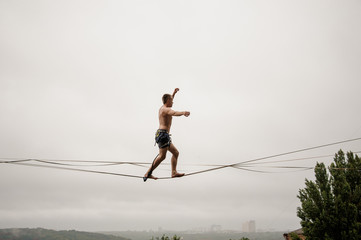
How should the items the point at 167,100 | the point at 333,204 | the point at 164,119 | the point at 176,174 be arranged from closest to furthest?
1. the point at 164,119
2. the point at 167,100
3. the point at 176,174
4. the point at 333,204

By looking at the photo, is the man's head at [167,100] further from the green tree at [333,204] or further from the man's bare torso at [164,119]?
the green tree at [333,204]

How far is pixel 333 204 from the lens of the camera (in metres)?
17.8

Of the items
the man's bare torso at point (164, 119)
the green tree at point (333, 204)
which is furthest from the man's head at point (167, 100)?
the green tree at point (333, 204)

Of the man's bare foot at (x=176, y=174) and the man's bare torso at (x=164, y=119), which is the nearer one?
the man's bare torso at (x=164, y=119)

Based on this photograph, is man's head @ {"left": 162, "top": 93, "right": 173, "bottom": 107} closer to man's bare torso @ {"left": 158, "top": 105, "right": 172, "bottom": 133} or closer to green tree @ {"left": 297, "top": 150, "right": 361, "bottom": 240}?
man's bare torso @ {"left": 158, "top": 105, "right": 172, "bottom": 133}

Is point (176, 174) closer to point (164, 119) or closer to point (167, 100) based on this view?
point (164, 119)

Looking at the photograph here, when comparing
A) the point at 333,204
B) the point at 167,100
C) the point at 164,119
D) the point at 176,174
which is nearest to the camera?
the point at 164,119

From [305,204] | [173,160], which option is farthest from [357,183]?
[173,160]

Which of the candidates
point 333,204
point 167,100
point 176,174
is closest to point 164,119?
point 167,100

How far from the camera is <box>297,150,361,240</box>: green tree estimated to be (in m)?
16.7

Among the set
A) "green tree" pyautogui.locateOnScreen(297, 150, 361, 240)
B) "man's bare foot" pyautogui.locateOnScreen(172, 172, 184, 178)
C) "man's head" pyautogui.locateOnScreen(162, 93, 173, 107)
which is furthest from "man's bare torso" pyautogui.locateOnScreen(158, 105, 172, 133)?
"green tree" pyautogui.locateOnScreen(297, 150, 361, 240)

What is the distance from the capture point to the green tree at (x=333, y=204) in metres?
16.7

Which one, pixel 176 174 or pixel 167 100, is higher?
pixel 167 100

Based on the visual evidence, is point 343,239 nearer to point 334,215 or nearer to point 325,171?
point 334,215
